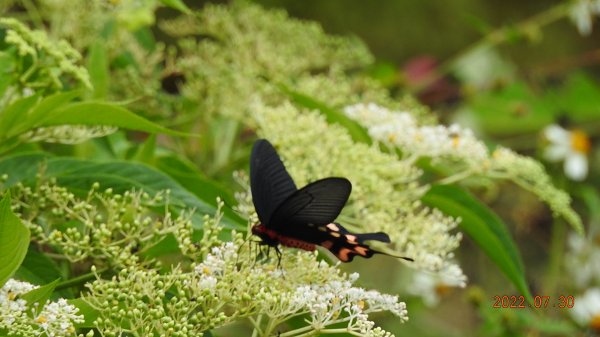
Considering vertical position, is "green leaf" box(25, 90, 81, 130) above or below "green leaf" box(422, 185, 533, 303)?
below

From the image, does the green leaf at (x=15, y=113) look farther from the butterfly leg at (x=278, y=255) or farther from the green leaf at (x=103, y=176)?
the butterfly leg at (x=278, y=255)

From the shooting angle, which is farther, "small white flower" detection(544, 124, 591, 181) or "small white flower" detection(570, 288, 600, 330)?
"small white flower" detection(544, 124, 591, 181)

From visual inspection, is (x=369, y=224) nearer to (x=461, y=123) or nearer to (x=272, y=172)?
(x=272, y=172)

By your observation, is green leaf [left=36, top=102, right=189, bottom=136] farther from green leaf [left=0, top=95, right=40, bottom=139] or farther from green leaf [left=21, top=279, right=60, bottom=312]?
green leaf [left=21, top=279, right=60, bottom=312]

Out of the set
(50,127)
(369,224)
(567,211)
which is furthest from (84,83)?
(567,211)

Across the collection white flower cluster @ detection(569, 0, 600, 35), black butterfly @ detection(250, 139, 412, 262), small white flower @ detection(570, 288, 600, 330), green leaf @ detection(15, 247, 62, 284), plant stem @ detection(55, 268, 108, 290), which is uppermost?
white flower cluster @ detection(569, 0, 600, 35)

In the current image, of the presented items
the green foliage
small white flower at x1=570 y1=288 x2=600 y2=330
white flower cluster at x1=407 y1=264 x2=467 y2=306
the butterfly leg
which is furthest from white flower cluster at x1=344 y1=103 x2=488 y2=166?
white flower cluster at x1=407 y1=264 x2=467 y2=306
